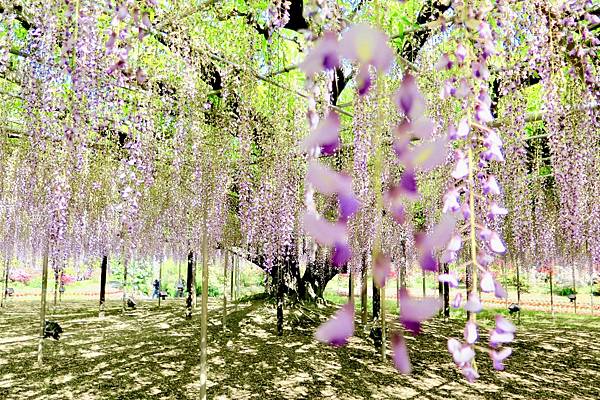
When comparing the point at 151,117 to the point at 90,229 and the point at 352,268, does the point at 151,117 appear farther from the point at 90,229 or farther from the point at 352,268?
the point at 90,229

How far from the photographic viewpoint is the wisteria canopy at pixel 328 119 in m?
0.62

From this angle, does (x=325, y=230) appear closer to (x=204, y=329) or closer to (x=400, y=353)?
(x=400, y=353)

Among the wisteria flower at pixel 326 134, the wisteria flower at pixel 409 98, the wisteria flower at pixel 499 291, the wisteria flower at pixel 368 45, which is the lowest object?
the wisteria flower at pixel 499 291

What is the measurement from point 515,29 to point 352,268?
6096 mm

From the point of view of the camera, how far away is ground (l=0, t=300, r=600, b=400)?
220 inches

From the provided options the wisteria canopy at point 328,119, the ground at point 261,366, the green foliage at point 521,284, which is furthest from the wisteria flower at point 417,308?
the green foliage at point 521,284

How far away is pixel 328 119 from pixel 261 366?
6593 millimetres

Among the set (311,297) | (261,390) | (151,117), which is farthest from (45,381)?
(311,297)

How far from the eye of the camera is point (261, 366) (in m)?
6.71

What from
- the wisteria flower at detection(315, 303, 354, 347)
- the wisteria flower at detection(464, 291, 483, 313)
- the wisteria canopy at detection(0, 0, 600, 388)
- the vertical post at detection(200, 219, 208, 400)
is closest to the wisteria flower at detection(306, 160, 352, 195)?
the wisteria canopy at detection(0, 0, 600, 388)

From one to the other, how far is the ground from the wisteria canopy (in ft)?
5.02

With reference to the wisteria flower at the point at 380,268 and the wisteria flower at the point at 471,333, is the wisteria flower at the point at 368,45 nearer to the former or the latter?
the wisteria flower at the point at 380,268

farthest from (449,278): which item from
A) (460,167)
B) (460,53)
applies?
(460,53)

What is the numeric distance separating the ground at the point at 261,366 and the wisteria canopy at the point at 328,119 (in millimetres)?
1531
